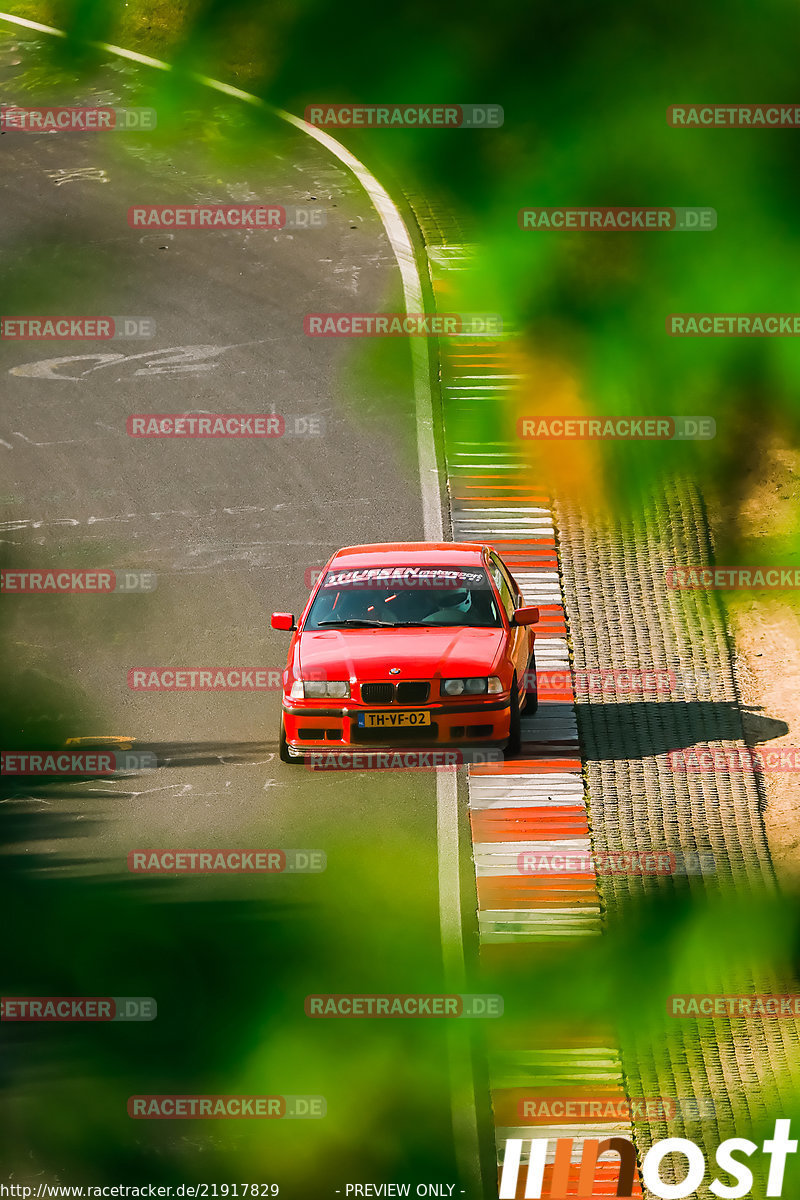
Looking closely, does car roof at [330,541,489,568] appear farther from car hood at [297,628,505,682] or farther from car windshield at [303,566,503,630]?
car hood at [297,628,505,682]

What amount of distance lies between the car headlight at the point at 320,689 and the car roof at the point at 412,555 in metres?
1.84

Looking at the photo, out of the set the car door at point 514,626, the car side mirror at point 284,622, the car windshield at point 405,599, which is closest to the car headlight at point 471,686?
the car door at point 514,626

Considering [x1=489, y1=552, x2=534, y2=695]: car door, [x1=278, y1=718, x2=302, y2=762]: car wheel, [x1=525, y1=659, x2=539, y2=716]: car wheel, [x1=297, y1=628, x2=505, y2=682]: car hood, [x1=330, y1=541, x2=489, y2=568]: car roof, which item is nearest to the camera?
[x1=297, y1=628, x2=505, y2=682]: car hood

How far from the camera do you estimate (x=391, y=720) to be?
1314 cm

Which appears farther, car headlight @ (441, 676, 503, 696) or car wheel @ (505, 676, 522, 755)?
car wheel @ (505, 676, 522, 755)

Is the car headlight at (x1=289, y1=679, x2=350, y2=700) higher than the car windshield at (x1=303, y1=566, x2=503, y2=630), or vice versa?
the car windshield at (x1=303, y1=566, x2=503, y2=630)

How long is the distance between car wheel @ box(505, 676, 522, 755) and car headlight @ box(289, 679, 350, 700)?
1.40 metres

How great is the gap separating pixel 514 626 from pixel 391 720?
5.73ft

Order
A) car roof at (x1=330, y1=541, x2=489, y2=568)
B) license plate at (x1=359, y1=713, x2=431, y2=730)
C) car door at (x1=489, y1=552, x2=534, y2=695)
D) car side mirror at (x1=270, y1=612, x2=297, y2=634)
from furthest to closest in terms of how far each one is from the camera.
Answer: car roof at (x1=330, y1=541, x2=489, y2=568)
car side mirror at (x1=270, y1=612, x2=297, y2=634)
car door at (x1=489, y1=552, x2=534, y2=695)
license plate at (x1=359, y1=713, x2=431, y2=730)

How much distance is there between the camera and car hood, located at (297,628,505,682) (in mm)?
13219

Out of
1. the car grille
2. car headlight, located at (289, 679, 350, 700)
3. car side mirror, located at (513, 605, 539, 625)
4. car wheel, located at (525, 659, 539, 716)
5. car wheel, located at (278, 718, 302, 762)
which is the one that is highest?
car side mirror, located at (513, 605, 539, 625)

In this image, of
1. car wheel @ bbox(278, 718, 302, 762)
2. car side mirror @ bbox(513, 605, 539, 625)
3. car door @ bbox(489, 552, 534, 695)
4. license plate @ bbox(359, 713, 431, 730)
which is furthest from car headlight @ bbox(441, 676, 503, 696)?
car wheel @ bbox(278, 718, 302, 762)

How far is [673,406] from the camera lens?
22.3 metres

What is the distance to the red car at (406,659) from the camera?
1316 cm
